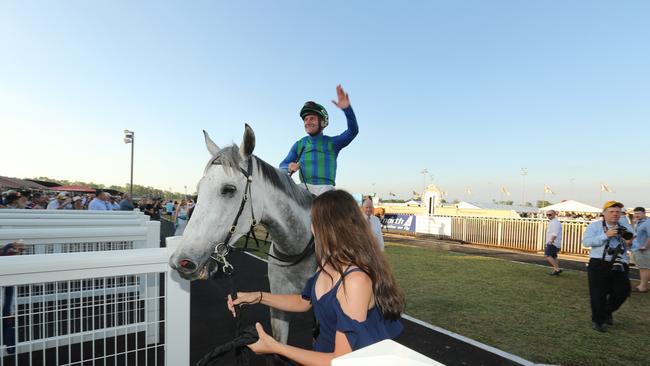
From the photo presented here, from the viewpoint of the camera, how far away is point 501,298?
6.39m

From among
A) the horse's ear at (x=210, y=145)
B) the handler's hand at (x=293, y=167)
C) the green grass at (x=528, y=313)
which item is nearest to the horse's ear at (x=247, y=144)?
the horse's ear at (x=210, y=145)

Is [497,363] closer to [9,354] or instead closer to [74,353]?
[9,354]

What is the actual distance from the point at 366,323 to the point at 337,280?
8.5 inches

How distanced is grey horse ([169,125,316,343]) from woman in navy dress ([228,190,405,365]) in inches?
14.4

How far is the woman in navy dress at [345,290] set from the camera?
126cm

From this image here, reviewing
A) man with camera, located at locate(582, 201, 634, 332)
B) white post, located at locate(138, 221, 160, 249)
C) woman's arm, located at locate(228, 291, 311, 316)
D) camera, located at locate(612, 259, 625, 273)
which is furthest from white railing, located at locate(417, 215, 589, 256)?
white post, located at locate(138, 221, 160, 249)

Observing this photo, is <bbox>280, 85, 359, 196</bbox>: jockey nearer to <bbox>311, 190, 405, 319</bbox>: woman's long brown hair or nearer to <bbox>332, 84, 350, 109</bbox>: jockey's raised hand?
<bbox>332, 84, 350, 109</bbox>: jockey's raised hand

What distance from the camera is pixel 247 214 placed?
2084 millimetres

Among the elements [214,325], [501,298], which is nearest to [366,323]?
[214,325]

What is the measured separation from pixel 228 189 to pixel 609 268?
5666 millimetres

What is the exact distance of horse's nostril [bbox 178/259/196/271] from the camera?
5.56 feet

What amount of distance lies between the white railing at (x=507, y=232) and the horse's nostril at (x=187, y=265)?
15.0 m

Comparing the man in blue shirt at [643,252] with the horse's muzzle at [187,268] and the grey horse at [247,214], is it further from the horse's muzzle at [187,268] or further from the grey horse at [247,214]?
the horse's muzzle at [187,268]

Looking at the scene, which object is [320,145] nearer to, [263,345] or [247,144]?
[247,144]
